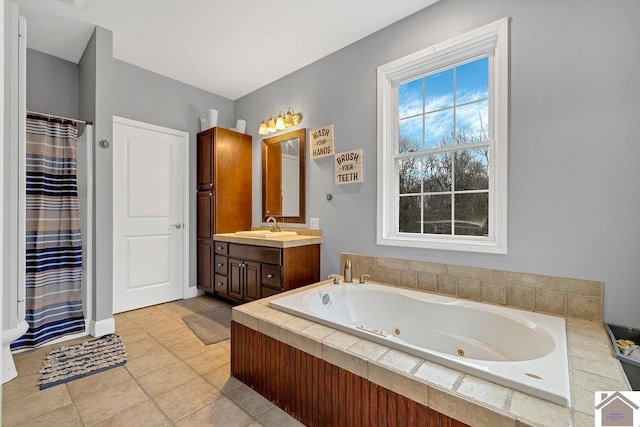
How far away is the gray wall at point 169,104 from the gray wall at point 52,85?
1.24 feet

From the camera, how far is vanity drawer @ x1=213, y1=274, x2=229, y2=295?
3391 mm

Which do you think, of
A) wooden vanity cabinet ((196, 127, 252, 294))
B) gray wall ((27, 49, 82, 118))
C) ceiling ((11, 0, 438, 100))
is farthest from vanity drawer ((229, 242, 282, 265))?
gray wall ((27, 49, 82, 118))

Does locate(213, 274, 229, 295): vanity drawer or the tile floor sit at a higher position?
locate(213, 274, 229, 295): vanity drawer

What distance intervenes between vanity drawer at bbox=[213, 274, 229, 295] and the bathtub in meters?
1.38

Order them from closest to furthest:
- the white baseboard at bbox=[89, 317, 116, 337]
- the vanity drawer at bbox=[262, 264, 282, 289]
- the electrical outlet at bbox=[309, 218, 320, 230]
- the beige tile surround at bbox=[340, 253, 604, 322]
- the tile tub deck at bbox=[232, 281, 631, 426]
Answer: the tile tub deck at bbox=[232, 281, 631, 426]
the beige tile surround at bbox=[340, 253, 604, 322]
the white baseboard at bbox=[89, 317, 116, 337]
the vanity drawer at bbox=[262, 264, 282, 289]
the electrical outlet at bbox=[309, 218, 320, 230]

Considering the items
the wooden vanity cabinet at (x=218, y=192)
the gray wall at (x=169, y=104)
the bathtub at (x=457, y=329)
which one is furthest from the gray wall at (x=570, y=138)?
the gray wall at (x=169, y=104)

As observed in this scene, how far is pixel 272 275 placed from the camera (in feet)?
9.30

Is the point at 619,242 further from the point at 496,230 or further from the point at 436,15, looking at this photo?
the point at 436,15

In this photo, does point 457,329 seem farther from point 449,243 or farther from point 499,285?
point 449,243

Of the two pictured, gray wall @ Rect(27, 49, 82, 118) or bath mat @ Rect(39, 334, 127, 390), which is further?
gray wall @ Rect(27, 49, 82, 118)

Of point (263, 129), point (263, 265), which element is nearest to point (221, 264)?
point (263, 265)

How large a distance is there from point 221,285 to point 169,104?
7.07 feet

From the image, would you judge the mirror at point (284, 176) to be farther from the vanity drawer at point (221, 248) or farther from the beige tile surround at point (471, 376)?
the beige tile surround at point (471, 376)

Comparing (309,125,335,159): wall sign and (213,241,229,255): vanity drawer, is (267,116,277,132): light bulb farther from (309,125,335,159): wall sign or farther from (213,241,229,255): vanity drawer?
(213,241,229,255): vanity drawer
